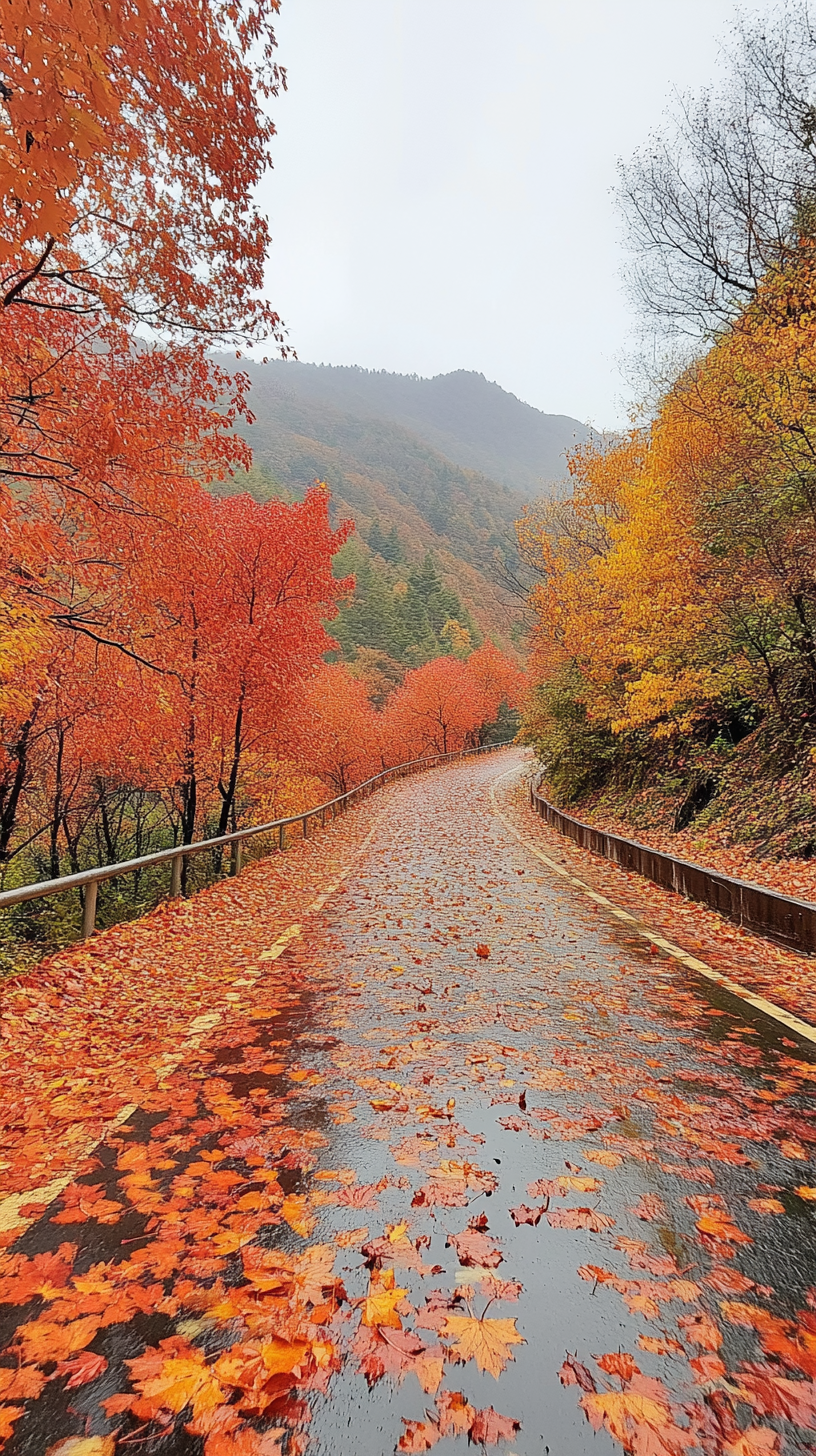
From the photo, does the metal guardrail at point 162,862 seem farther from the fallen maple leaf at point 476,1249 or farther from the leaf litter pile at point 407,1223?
the fallen maple leaf at point 476,1249

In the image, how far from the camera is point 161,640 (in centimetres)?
1205

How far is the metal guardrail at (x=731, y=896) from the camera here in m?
7.36

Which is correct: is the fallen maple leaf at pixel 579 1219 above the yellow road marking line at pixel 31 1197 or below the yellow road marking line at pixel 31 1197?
above

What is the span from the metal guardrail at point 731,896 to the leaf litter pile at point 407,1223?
197 centimetres

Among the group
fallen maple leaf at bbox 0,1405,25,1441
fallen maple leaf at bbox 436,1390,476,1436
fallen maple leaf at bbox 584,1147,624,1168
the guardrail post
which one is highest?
the guardrail post

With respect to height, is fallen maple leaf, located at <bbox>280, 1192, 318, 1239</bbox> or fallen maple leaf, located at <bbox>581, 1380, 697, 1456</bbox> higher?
fallen maple leaf, located at <bbox>581, 1380, 697, 1456</bbox>

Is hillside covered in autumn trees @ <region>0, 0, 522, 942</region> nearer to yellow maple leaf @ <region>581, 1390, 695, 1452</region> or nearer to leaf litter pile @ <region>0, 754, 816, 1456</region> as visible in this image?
leaf litter pile @ <region>0, 754, 816, 1456</region>

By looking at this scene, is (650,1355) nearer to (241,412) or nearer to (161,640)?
(241,412)

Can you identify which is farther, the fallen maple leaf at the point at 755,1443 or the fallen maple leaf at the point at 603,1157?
the fallen maple leaf at the point at 603,1157

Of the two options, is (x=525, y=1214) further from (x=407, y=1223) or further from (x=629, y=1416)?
(x=629, y=1416)

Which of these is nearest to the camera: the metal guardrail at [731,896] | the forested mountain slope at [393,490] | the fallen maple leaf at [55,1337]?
the fallen maple leaf at [55,1337]

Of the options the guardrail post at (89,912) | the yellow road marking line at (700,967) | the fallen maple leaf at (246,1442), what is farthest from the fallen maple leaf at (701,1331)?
the guardrail post at (89,912)

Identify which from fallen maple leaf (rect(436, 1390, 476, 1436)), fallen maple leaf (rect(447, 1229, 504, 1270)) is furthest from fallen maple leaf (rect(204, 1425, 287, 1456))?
fallen maple leaf (rect(447, 1229, 504, 1270))

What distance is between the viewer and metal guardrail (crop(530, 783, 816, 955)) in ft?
24.1
